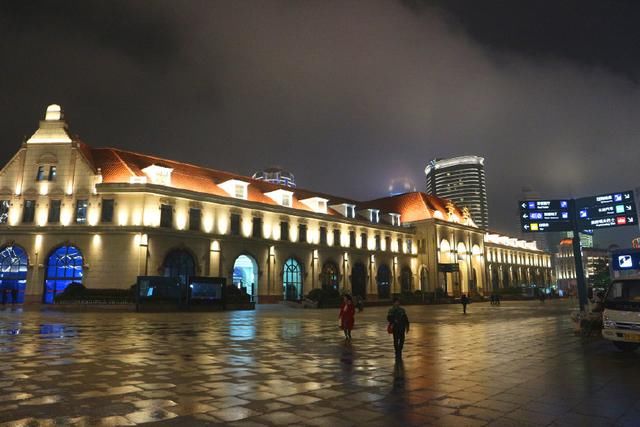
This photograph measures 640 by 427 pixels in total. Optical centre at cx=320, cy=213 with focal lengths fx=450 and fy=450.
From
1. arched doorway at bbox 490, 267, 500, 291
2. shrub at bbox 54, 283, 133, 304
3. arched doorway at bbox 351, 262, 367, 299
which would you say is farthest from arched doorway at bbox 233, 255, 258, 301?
arched doorway at bbox 490, 267, 500, 291

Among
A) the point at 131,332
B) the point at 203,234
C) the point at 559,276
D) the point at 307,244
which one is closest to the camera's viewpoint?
the point at 131,332

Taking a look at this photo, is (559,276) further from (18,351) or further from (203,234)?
(18,351)

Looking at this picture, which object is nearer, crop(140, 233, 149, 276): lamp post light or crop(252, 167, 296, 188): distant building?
crop(140, 233, 149, 276): lamp post light

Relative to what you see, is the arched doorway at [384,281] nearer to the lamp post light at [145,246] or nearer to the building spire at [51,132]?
the lamp post light at [145,246]

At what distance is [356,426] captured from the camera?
236 inches

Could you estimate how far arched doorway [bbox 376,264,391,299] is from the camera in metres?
64.4

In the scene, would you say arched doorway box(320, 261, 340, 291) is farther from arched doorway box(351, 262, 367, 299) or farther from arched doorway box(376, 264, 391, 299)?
arched doorway box(376, 264, 391, 299)

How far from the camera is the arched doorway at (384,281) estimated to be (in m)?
64.4

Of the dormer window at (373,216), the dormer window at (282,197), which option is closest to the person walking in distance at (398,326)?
the dormer window at (282,197)

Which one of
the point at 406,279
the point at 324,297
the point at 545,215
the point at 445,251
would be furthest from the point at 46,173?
the point at 445,251

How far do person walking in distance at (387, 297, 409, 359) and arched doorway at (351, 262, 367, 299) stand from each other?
1904 inches

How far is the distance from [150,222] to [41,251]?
994 centimetres

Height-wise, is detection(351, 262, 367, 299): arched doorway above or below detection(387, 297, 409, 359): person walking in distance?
above

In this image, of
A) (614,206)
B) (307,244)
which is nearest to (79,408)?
(614,206)
